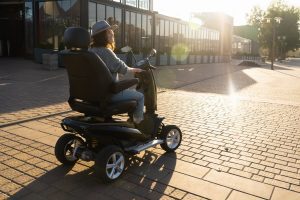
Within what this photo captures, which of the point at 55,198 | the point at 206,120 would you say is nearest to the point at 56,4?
the point at 206,120

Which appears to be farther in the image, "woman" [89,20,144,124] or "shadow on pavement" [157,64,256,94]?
"shadow on pavement" [157,64,256,94]

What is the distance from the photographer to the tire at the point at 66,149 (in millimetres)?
4078

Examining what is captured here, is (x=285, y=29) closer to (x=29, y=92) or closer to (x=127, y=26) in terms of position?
(x=127, y=26)

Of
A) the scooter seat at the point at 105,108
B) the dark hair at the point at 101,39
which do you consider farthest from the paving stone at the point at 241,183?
the dark hair at the point at 101,39

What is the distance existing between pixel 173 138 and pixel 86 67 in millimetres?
1821

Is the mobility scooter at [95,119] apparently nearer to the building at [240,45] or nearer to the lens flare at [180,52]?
the lens flare at [180,52]

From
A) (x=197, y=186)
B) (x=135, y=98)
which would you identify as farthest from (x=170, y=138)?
(x=197, y=186)

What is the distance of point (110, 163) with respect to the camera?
3812 millimetres

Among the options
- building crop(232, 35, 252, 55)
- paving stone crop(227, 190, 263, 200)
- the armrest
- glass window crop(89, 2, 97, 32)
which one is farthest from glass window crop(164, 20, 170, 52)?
building crop(232, 35, 252, 55)

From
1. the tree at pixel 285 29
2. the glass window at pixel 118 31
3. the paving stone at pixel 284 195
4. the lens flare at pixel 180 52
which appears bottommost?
the paving stone at pixel 284 195

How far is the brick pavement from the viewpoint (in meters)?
3.58

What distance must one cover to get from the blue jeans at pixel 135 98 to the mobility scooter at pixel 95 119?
0.06 m

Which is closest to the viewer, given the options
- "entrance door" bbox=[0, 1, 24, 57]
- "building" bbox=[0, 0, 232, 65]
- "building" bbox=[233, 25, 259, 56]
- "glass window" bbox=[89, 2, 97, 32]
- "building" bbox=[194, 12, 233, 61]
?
"glass window" bbox=[89, 2, 97, 32]

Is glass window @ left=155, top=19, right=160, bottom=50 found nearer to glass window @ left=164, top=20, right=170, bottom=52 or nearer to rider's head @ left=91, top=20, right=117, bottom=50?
glass window @ left=164, top=20, right=170, bottom=52
